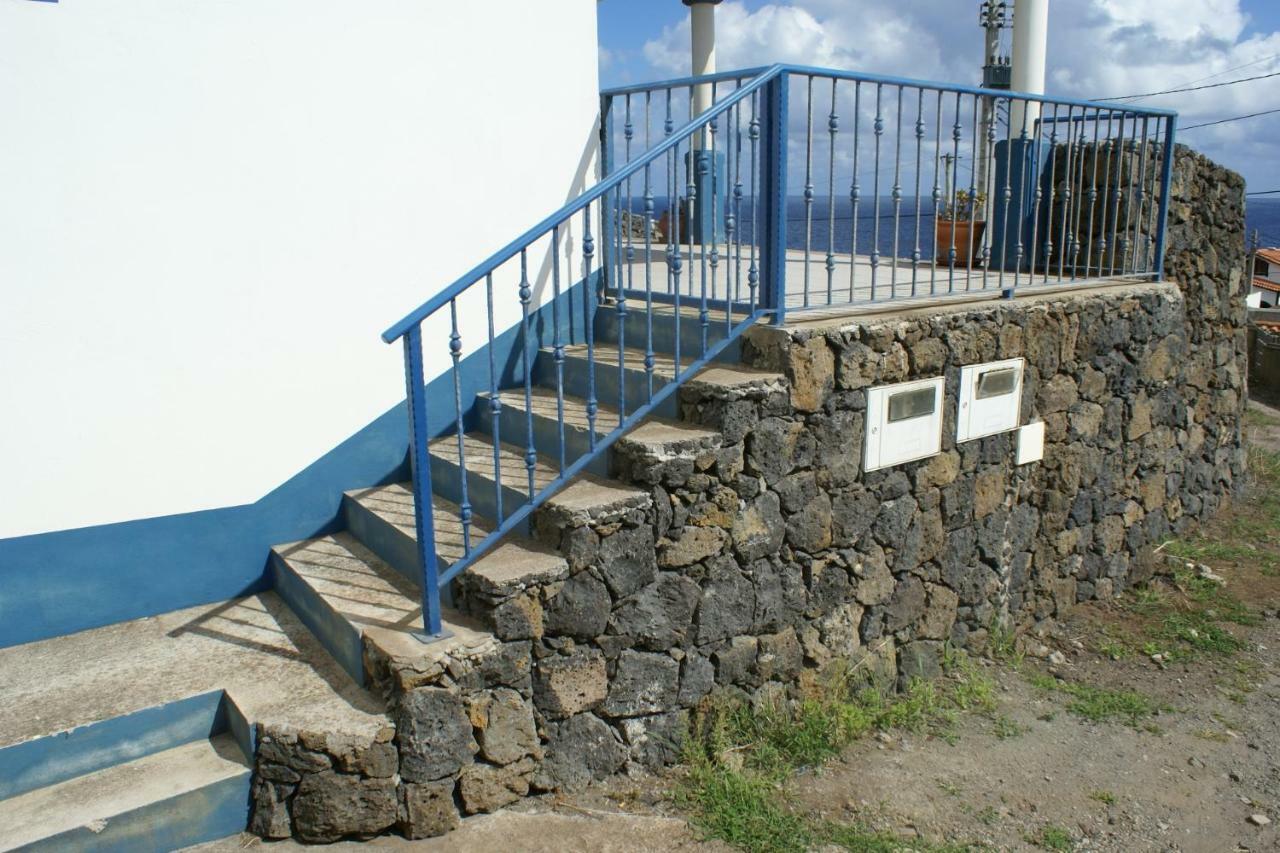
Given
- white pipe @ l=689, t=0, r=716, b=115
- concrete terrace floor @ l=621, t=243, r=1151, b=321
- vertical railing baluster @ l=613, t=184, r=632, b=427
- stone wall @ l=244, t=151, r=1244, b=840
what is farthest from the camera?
white pipe @ l=689, t=0, r=716, b=115

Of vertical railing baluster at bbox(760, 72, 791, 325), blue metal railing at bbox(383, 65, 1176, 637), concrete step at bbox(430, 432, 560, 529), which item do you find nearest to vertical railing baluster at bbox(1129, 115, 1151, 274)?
blue metal railing at bbox(383, 65, 1176, 637)

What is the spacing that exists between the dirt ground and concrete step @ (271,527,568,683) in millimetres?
639

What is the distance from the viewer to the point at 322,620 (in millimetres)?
3732

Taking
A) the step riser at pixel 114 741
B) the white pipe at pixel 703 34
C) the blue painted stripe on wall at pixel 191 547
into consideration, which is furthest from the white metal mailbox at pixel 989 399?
the white pipe at pixel 703 34

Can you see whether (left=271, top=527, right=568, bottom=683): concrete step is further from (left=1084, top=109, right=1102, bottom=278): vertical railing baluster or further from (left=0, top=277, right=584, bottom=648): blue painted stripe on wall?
(left=1084, top=109, right=1102, bottom=278): vertical railing baluster

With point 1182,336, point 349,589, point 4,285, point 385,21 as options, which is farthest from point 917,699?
point 4,285

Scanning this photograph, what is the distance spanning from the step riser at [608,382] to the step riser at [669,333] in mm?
189

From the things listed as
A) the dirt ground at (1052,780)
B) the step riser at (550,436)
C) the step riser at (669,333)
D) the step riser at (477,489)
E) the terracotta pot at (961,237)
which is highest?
the terracotta pot at (961,237)

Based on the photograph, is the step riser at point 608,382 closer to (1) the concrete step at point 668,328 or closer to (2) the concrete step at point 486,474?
(1) the concrete step at point 668,328

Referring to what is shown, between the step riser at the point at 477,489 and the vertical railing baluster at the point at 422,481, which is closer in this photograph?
the vertical railing baluster at the point at 422,481

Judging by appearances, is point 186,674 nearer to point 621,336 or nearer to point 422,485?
point 422,485

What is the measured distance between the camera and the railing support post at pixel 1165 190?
19.2ft

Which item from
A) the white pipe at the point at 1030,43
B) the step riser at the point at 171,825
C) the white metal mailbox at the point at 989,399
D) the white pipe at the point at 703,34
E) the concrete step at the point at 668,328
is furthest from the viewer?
the white pipe at the point at 703,34

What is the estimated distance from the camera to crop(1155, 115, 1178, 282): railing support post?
5.86 metres
